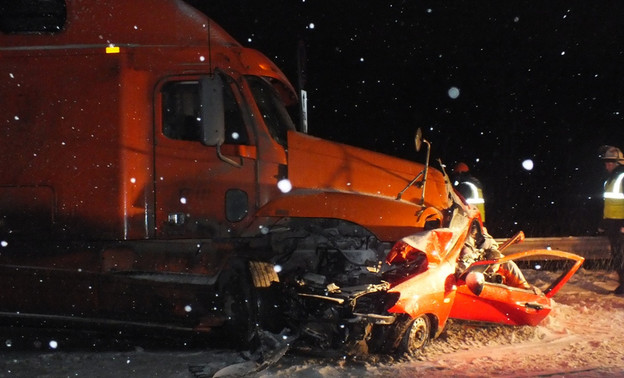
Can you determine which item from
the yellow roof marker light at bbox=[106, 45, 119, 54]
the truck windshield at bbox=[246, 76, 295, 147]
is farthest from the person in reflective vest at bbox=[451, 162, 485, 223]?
the yellow roof marker light at bbox=[106, 45, 119, 54]

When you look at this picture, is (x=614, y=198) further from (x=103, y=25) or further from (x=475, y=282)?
(x=103, y=25)

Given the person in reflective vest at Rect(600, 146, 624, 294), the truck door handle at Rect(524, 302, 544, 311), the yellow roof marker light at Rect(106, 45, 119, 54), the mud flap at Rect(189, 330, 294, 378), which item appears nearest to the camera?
the mud flap at Rect(189, 330, 294, 378)

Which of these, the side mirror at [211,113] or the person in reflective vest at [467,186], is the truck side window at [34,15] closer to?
the side mirror at [211,113]

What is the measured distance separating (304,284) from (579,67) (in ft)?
115

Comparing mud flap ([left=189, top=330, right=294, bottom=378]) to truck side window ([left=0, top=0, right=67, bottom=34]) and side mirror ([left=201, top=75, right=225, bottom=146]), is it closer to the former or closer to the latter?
side mirror ([left=201, top=75, right=225, bottom=146])

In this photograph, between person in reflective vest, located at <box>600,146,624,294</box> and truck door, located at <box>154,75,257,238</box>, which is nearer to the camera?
truck door, located at <box>154,75,257,238</box>

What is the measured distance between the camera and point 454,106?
41.3 metres

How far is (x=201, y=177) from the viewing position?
6.54 meters

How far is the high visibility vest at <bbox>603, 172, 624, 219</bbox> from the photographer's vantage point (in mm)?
9180

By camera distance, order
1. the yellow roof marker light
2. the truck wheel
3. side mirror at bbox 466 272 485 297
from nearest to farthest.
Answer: the truck wheel < side mirror at bbox 466 272 485 297 < the yellow roof marker light

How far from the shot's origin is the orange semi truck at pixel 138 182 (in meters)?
6.47

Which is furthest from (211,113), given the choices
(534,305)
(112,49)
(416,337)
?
(534,305)

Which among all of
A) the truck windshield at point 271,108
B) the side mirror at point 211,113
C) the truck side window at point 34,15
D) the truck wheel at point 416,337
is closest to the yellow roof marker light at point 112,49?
the truck side window at point 34,15

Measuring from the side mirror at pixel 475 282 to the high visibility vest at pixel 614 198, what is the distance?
11.9ft
